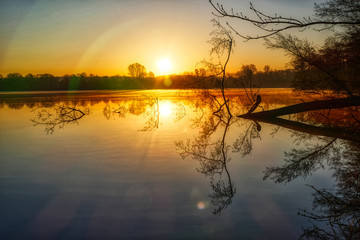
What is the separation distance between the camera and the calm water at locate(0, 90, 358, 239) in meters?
4.46

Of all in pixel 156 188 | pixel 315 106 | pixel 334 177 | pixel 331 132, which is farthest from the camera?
pixel 315 106

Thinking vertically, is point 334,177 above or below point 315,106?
below

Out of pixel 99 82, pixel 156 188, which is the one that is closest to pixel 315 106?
pixel 156 188

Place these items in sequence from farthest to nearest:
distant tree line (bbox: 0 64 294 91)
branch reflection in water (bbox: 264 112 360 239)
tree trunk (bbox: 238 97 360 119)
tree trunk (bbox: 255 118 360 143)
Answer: distant tree line (bbox: 0 64 294 91)
tree trunk (bbox: 238 97 360 119)
tree trunk (bbox: 255 118 360 143)
branch reflection in water (bbox: 264 112 360 239)

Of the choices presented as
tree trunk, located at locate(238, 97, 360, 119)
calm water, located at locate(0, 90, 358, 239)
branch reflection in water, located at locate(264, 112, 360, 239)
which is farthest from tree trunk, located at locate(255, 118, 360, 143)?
tree trunk, located at locate(238, 97, 360, 119)

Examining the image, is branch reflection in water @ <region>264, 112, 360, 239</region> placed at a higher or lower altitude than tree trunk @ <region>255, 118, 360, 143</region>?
higher

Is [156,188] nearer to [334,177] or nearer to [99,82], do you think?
[334,177]

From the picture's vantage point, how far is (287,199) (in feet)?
18.4

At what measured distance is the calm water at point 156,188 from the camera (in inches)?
176

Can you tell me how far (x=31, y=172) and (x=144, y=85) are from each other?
3588 inches

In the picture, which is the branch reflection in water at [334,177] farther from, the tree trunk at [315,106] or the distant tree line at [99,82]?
the distant tree line at [99,82]

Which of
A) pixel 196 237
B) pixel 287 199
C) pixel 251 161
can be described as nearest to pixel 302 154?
pixel 251 161

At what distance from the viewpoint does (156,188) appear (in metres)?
6.18

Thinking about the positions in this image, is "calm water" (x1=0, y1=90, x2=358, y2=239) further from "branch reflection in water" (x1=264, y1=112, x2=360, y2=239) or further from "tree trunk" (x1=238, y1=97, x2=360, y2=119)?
"tree trunk" (x1=238, y1=97, x2=360, y2=119)
